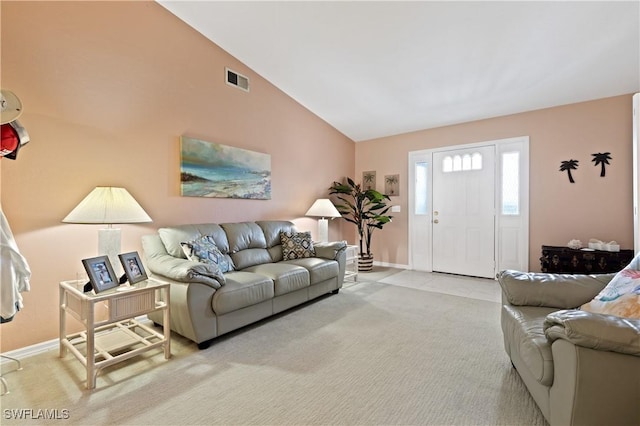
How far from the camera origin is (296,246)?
3.76 m

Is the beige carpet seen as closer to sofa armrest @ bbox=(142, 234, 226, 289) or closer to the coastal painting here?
sofa armrest @ bbox=(142, 234, 226, 289)

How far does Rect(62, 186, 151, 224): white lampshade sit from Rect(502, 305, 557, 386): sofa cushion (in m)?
2.74

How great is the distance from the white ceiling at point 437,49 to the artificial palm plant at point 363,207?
5.11ft

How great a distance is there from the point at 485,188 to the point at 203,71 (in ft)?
14.1

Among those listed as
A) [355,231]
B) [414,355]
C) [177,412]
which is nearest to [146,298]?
[177,412]

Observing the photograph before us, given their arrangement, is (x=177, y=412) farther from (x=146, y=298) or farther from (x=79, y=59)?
(x=79, y=59)

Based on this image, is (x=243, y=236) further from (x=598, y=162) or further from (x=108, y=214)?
(x=598, y=162)

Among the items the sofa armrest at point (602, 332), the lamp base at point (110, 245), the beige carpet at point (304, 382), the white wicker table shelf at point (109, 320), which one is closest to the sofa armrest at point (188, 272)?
the white wicker table shelf at point (109, 320)

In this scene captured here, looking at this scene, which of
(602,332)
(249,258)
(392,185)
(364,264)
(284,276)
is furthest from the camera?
(392,185)

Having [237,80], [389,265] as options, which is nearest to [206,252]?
[237,80]

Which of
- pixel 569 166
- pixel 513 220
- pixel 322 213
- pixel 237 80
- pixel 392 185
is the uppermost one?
pixel 237 80

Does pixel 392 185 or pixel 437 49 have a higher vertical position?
pixel 437 49

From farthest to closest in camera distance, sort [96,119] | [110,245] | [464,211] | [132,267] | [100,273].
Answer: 1. [464,211]
2. [96,119]
3. [110,245]
4. [132,267]
5. [100,273]

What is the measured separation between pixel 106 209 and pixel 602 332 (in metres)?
2.98
